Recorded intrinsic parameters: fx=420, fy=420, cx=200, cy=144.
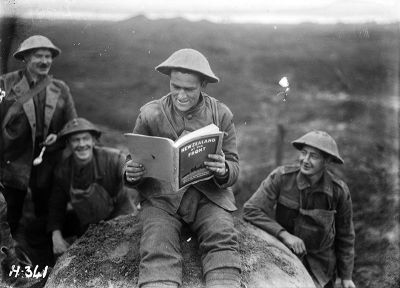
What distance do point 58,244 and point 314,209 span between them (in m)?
2.67

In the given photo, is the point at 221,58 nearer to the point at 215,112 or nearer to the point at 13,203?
the point at 13,203

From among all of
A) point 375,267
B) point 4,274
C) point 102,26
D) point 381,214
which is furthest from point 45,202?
point 381,214

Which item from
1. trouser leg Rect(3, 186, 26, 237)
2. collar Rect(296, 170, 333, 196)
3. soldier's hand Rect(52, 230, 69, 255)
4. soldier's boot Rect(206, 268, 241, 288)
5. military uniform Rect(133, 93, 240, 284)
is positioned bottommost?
soldier's hand Rect(52, 230, 69, 255)

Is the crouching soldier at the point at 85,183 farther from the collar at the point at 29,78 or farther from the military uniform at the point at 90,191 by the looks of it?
the collar at the point at 29,78

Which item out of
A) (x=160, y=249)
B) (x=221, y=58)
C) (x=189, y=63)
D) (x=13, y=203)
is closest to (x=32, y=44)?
(x=13, y=203)

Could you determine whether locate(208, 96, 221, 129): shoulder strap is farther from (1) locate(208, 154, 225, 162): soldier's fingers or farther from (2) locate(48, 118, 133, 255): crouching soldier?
(2) locate(48, 118, 133, 255): crouching soldier

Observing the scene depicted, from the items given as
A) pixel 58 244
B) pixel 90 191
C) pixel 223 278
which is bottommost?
pixel 58 244

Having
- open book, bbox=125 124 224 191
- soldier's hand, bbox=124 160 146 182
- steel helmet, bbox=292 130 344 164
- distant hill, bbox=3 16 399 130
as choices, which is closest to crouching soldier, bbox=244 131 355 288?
steel helmet, bbox=292 130 344 164

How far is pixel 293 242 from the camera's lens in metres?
3.83

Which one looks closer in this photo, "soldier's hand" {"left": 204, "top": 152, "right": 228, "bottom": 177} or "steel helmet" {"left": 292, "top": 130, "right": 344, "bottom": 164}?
"soldier's hand" {"left": 204, "top": 152, "right": 228, "bottom": 177}

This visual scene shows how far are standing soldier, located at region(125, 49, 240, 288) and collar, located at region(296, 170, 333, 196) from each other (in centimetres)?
107

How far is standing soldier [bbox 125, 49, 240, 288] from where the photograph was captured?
2.79 m

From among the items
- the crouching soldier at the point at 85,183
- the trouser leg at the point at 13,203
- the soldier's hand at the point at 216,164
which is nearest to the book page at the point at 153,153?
the soldier's hand at the point at 216,164

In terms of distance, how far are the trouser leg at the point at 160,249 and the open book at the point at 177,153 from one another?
35 centimetres
